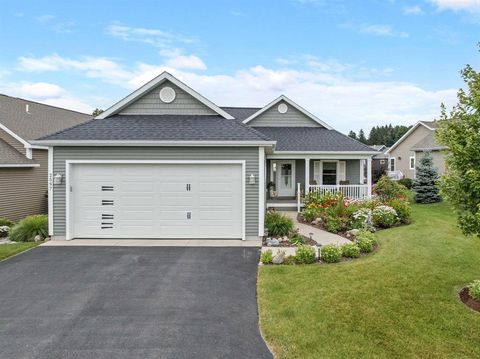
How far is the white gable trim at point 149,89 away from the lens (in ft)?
37.9

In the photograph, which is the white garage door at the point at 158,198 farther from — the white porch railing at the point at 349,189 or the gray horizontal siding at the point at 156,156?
the white porch railing at the point at 349,189

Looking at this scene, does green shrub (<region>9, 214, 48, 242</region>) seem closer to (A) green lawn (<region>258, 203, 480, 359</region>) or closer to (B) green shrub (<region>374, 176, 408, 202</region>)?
(A) green lawn (<region>258, 203, 480, 359</region>)

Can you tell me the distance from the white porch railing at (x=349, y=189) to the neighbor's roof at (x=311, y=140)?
72.5 inches

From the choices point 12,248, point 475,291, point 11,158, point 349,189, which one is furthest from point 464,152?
point 11,158

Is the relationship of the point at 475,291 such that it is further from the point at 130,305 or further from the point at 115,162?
the point at 115,162

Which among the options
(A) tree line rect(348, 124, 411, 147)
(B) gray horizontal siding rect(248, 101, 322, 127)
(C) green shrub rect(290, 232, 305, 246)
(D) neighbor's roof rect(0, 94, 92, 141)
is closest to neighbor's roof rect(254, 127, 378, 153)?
(B) gray horizontal siding rect(248, 101, 322, 127)

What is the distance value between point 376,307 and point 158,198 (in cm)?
713

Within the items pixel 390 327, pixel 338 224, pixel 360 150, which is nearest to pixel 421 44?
pixel 360 150

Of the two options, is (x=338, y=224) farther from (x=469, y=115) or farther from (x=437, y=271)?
(x=469, y=115)

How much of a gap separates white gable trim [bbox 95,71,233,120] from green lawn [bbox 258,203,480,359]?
6.50m

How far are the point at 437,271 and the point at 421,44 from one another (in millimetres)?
12423

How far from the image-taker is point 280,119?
19.8 metres

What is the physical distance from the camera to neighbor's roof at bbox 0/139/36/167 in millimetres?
14867

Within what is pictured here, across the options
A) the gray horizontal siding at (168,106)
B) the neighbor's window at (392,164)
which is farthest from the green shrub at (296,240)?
the neighbor's window at (392,164)
